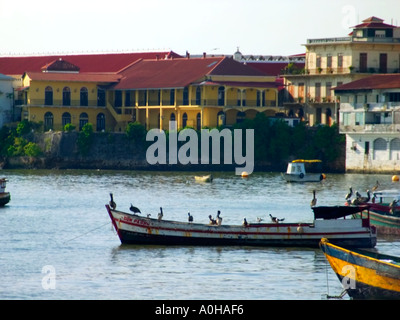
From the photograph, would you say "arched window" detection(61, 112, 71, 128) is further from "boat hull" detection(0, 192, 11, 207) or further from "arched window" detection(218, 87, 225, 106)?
"boat hull" detection(0, 192, 11, 207)

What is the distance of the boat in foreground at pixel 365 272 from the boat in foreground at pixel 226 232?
981 cm

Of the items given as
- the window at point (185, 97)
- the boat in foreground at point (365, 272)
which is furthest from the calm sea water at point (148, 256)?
the window at point (185, 97)

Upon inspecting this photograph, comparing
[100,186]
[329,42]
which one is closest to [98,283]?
[100,186]

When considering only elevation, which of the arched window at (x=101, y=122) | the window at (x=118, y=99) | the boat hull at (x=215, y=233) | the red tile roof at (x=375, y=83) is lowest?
the boat hull at (x=215, y=233)

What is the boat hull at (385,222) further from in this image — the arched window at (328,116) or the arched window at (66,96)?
the arched window at (66,96)

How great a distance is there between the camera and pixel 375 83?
340ft

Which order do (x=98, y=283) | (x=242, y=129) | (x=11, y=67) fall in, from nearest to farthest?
(x=98, y=283)
(x=242, y=129)
(x=11, y=67)

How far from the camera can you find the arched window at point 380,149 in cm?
10044

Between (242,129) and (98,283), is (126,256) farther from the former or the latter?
(242,129)

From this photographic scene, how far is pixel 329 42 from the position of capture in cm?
11731

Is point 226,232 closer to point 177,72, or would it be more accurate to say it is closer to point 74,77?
point 177,72

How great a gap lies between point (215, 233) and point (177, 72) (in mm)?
72774

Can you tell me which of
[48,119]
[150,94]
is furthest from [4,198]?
[150,94]

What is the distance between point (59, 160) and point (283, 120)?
2054 cm
